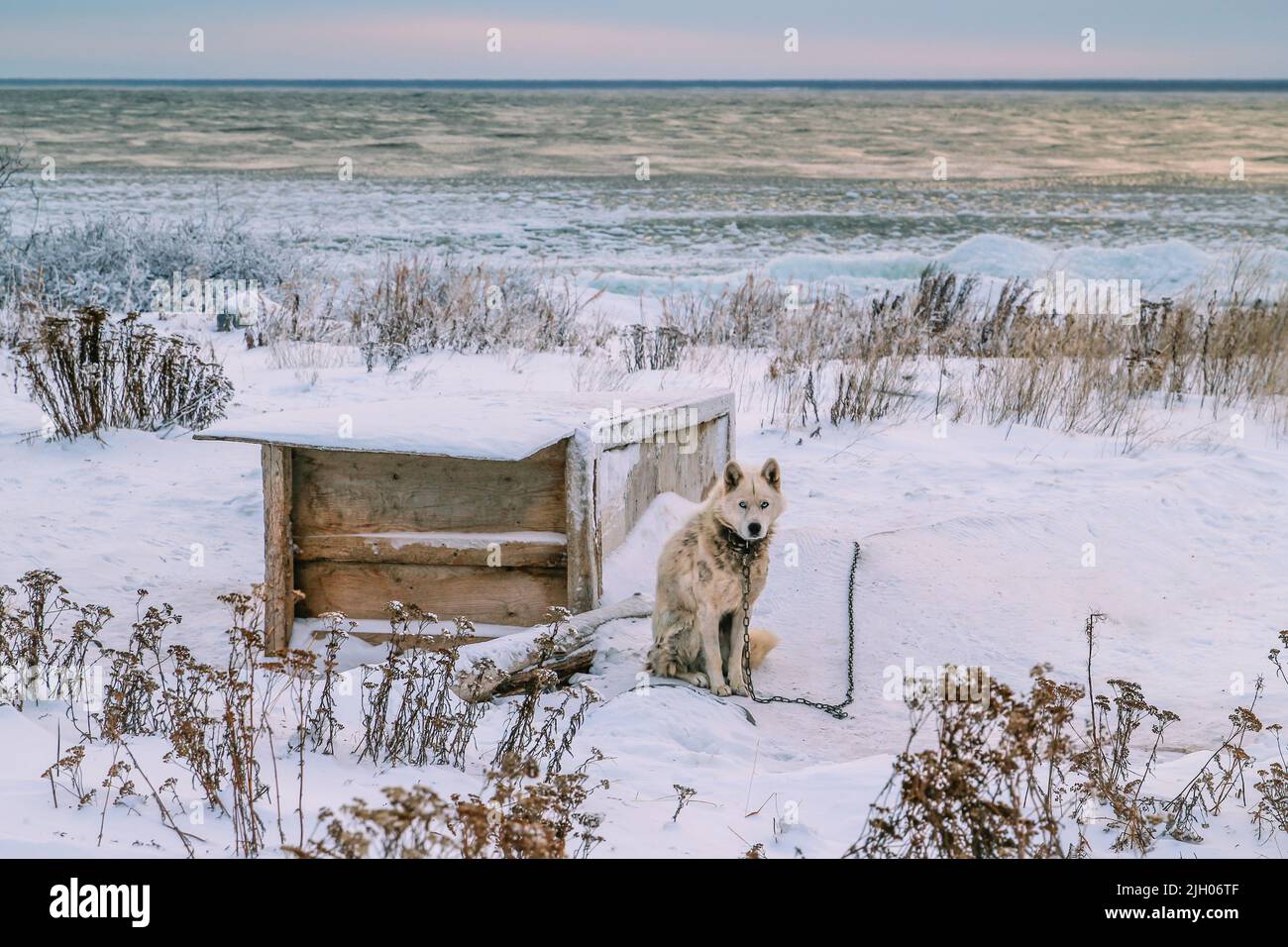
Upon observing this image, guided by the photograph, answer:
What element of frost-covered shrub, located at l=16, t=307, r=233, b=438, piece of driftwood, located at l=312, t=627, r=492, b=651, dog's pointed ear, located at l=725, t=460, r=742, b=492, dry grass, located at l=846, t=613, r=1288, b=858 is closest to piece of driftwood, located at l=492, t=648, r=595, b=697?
piece of driftwood, located at l=312, t=627, r=492, b=651

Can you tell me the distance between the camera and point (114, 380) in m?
8.36

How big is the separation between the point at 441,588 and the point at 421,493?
48 cm

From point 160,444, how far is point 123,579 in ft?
7.52

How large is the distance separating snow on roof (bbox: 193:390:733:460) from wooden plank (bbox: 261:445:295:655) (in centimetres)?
15

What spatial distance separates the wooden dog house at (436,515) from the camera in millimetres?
5254

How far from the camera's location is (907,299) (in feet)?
43.6

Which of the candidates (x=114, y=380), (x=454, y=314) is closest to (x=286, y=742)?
(x=114, y=380)

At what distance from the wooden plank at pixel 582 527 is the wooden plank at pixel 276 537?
1.34 meters

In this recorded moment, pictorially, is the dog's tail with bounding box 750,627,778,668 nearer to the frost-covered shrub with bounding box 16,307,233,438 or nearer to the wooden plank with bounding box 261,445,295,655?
the wooden plank with bounding box 261,445,295,655

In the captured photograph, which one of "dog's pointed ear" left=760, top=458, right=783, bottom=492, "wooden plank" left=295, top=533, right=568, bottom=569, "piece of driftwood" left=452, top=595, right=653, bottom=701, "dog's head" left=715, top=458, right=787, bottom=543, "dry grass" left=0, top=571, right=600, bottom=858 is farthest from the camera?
"wooden plank" left=295, top=533, right=568, bottom=569

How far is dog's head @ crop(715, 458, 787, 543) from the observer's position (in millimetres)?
4988

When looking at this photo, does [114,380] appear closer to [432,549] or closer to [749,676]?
[432,549]

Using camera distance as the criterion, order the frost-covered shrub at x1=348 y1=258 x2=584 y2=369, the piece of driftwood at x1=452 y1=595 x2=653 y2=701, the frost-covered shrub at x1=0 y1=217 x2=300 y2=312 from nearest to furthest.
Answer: the piece of driftwood at x1=452 y1=595 x2=653 y2=701
the frost-covered shrub at x1=348 y1=258 x2=584 y2=369
the frost-covered shrub at x1=0 y1=217 x2=300 y2=312

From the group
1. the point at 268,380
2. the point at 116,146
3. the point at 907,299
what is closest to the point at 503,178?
the point at 116,146
